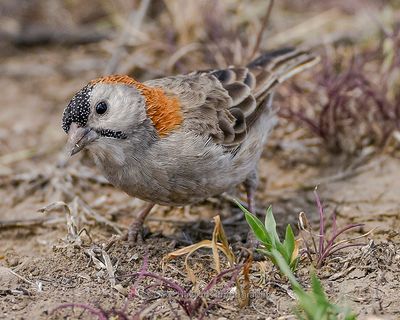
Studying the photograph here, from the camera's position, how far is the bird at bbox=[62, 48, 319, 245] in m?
5.29

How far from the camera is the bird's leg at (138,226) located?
608 centimetres

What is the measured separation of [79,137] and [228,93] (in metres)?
1.74

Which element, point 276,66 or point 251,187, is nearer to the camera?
point 251,187

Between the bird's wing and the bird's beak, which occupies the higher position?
the bird's beak

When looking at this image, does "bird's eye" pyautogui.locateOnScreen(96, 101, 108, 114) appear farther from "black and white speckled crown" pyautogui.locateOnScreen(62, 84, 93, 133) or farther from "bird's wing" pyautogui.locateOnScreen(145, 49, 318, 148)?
"bird's wing" pyautogui.locateOnScreen(145, 49, 318, 148)

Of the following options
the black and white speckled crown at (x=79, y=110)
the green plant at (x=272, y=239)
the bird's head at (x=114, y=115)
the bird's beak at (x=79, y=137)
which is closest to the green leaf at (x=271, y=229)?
the green plant at (x=272, y=239)

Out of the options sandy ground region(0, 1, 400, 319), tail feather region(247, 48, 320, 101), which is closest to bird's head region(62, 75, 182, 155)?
sandy ground region(0, 1, 400, 319)

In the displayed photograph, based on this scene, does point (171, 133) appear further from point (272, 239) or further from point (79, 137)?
point (272, 239)

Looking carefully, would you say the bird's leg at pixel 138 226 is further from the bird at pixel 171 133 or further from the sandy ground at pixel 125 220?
the sandy ground at pixel 125 220

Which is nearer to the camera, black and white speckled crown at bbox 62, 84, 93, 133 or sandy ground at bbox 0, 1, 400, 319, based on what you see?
sandy ground at bbox 0, 1, 400, 319

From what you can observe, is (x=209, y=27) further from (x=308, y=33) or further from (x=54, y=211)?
(x=54, y=211)

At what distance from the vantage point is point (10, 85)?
9398 mm

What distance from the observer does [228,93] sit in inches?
253

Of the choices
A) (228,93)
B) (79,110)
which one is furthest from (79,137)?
(228,93)
